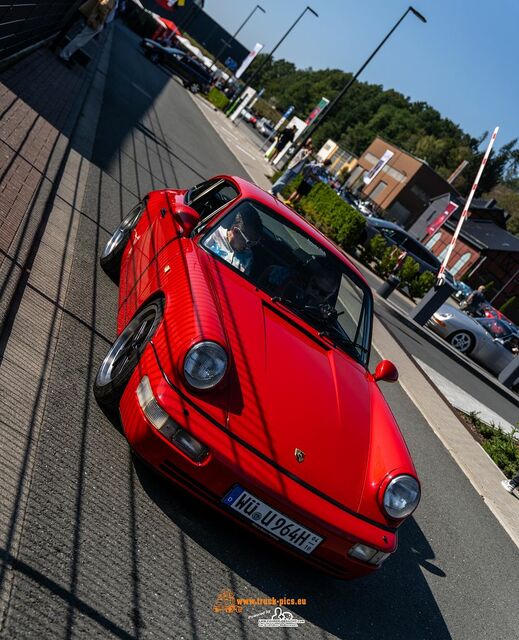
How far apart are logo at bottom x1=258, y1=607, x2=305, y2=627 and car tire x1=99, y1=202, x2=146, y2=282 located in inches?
140

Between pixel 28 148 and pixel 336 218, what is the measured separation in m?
15.1

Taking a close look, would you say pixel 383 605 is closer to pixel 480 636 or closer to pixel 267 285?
pixel 480 636

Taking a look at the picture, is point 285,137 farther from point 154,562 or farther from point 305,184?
point 154,562

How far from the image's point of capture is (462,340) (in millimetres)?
17641

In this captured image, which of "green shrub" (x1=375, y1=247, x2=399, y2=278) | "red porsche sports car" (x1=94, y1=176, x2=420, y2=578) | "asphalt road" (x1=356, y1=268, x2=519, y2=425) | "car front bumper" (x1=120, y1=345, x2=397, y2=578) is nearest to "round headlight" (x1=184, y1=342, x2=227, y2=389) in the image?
"red porsche sports car" (x1=94, y1=176, x2=420, y2=578)

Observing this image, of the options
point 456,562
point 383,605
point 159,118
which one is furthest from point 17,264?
point 159,118

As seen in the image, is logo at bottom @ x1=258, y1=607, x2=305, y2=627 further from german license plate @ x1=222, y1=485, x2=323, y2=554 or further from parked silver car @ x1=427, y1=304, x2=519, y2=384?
parked silver car @ x1=427, y1=304, x2=519, y2=384

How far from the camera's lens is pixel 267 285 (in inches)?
178

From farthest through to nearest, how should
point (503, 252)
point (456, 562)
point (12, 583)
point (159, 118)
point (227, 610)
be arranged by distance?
point (503, 252)
point (159, 118)
point (456, 562)
point (227, 610)
point (12, 583)

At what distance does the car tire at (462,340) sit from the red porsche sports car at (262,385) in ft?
43.1

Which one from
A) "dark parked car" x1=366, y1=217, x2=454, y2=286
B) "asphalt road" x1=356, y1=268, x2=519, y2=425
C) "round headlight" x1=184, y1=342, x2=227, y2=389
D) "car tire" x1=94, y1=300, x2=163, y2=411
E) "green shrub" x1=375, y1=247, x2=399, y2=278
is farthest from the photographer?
"dark parked car" x1=366, y1=217, x2=454, y2=286

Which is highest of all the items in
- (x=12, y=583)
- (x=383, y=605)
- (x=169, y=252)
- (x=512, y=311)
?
(x=512, y=311)

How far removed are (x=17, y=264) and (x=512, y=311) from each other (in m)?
45.5

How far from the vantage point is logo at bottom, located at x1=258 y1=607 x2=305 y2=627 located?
3.27 meters
